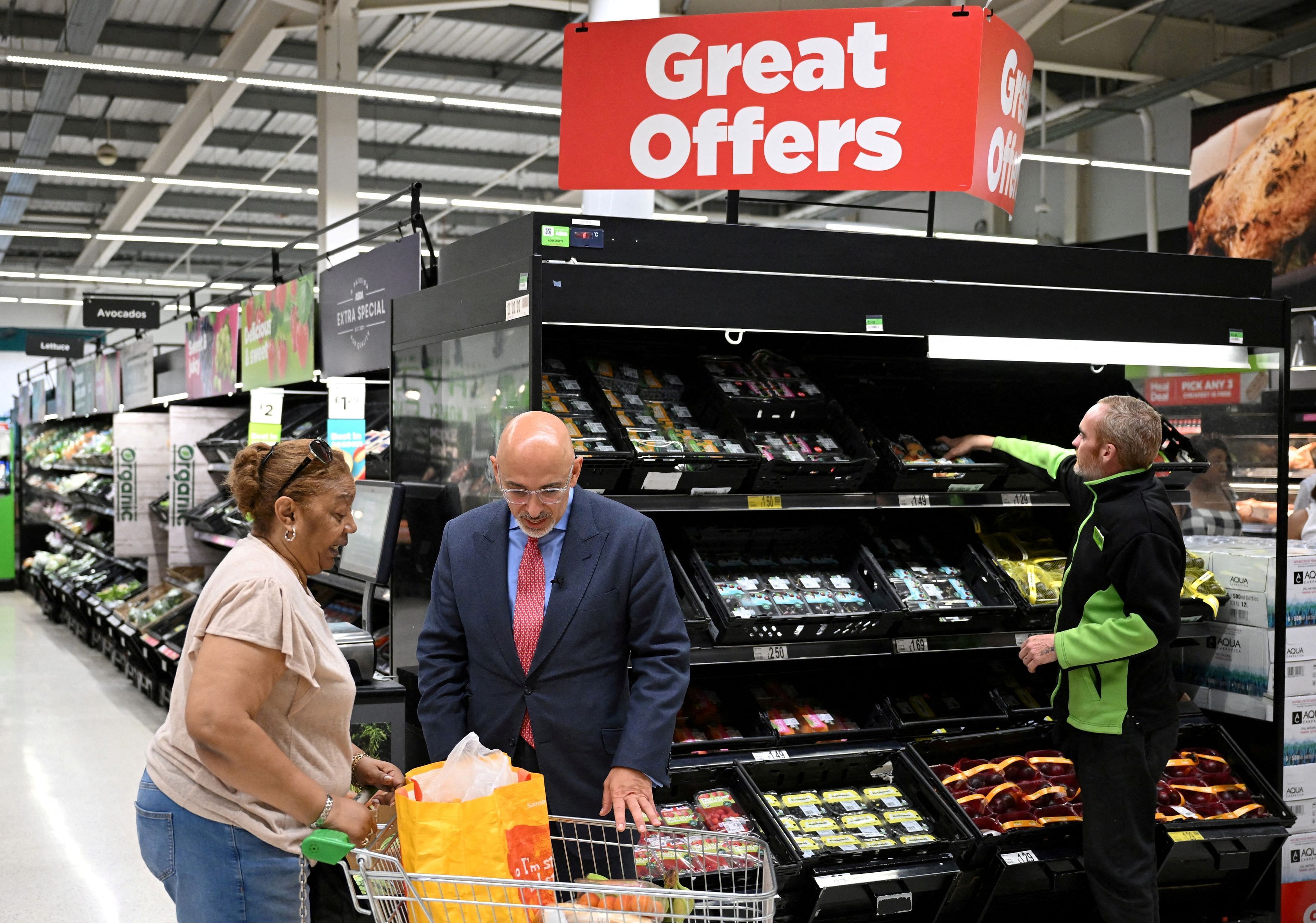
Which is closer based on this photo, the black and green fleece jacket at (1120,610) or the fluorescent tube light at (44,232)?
the black and green fleece jacket at (1120,610)

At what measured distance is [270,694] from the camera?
2.00m

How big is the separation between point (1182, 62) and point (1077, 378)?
30.8 ft

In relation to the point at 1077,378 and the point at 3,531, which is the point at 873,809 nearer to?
the point at 1077,378

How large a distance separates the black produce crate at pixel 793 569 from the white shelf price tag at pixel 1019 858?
74 cm

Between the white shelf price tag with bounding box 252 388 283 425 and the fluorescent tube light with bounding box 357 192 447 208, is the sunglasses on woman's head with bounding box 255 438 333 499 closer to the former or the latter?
the white shelf price tag with bounding box 252 388 283 425

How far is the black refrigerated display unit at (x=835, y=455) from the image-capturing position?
332 centimetres

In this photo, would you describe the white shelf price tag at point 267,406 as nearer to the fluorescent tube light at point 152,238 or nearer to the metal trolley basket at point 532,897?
the metal trolley basket at point 532,897

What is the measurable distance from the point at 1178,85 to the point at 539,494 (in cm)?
1140

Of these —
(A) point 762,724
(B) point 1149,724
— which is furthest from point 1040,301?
(A) point 762,724

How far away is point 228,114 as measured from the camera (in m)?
15.1

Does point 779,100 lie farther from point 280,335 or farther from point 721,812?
point 280,335

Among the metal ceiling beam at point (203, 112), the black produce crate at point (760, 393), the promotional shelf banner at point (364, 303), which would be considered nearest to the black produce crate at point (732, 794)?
the black produce crate at point (760, 393)

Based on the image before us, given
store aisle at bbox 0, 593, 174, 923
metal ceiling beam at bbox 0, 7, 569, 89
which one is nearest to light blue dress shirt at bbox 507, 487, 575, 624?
store aisle at bbox 0, 593, 174, 923

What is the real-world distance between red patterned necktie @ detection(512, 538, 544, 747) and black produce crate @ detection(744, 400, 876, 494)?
3.62 ft
